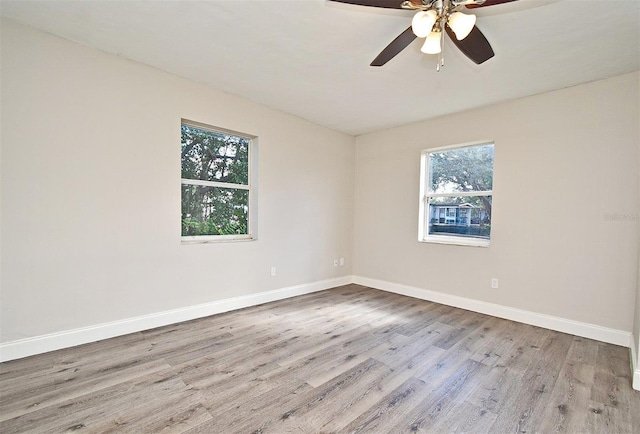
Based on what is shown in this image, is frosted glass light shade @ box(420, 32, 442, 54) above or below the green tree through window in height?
above

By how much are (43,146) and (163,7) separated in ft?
4.88

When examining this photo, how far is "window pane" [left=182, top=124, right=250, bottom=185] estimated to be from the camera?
3301 millimetres

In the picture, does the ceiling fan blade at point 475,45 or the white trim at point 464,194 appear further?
the white trim at point 464,194

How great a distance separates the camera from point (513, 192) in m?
3.41

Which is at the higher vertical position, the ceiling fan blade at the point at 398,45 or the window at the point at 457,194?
the ceiling fan blade at the point at 398,45

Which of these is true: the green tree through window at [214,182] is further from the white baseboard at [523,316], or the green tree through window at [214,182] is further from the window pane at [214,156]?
the white baseboard at [523,316]

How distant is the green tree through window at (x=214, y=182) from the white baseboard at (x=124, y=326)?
84cm

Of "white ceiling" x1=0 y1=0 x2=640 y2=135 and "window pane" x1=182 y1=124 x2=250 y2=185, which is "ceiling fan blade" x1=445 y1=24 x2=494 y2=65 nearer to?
"white ceiling" x1=0 y1=0 x2=640 y2=135

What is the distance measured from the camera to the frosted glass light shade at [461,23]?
1665 millimetres

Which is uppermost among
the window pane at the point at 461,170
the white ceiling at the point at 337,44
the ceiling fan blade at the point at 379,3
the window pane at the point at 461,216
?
the white ceiling at the point at 337,44

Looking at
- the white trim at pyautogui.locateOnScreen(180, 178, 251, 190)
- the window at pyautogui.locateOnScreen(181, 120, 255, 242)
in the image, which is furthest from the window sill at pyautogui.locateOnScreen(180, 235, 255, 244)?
the white trim at pyautogui.locateOnScreen(180, 178, 251, 190)

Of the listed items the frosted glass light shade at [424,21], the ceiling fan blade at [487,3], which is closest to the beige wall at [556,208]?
the ceiling fan blade at [487,3]

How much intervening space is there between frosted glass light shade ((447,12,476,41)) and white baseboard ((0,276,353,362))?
3.36 metres

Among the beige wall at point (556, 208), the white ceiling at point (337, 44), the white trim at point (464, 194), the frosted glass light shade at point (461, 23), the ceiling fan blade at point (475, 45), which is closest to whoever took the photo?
the frosted glass light shade at point (461, 23)
